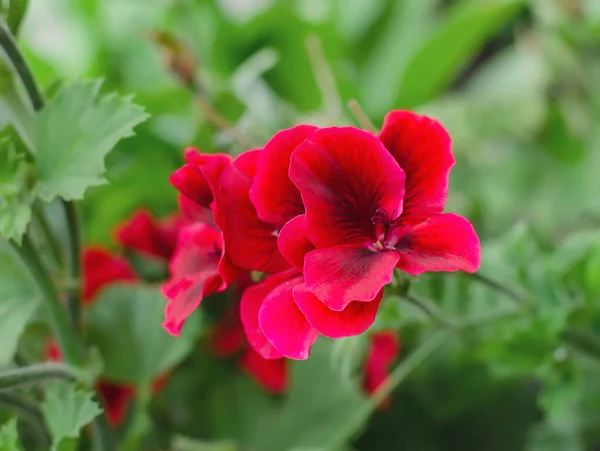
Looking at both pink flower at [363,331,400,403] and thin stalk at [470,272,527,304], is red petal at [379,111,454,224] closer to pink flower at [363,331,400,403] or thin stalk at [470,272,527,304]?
thin stalk at [470,272,527,304]

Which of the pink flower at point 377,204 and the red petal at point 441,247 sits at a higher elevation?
the pink flower at point 377,204

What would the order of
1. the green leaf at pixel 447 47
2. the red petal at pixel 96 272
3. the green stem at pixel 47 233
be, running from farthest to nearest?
the green leaf at pixel 447 47 → the red petal at pixel 96 272 → the green stem at pixel 47 233

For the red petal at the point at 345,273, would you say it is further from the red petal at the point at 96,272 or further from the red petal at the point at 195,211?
the red petal at the point at 96,272

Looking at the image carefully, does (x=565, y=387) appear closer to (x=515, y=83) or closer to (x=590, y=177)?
(x=590, y=177)

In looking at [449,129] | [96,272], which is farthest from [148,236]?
[449,129]

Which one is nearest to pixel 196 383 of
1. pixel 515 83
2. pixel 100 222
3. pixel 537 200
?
pixel 100 222

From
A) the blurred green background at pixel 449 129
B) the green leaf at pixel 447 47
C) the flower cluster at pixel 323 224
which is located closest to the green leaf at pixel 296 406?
the blurred green background at pixel 449 129

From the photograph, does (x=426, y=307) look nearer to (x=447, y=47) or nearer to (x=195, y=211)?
(x=195, y=211)
